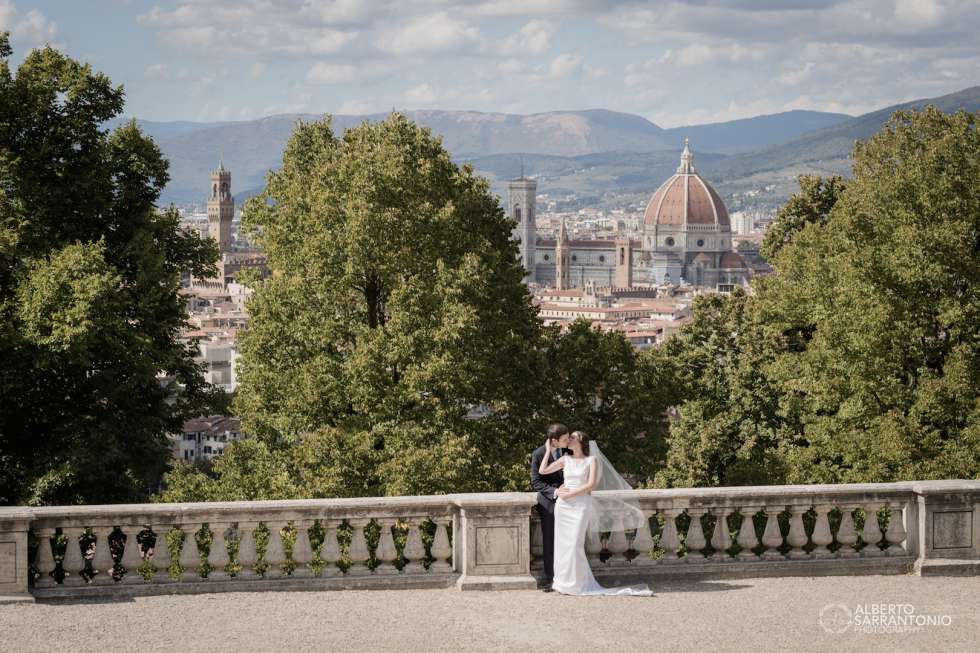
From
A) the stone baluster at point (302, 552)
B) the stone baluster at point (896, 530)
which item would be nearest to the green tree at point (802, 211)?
the stone baluster at point (896, 530)

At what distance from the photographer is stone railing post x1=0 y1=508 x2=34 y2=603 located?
1027 cm

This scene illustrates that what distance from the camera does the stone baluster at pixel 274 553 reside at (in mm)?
10883

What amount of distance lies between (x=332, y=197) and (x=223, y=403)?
3553 millimetres

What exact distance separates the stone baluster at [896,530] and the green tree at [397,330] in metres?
7.20

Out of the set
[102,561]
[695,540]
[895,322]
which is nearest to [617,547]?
[695,540]

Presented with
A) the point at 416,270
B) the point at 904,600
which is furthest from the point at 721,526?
the point at 416,270

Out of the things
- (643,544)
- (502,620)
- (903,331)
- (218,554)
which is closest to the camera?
(502,620)

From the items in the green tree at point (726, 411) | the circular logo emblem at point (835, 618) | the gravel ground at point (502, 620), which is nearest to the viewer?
the gravel ground at point (502, 620)

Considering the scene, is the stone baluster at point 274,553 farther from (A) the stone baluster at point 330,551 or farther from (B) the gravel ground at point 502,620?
(A) the stone baluster at point 330,551

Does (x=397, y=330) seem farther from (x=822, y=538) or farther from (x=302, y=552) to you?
(x=822, y=538)

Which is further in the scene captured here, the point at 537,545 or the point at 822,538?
the point at 822,538

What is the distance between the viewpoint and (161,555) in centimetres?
1071

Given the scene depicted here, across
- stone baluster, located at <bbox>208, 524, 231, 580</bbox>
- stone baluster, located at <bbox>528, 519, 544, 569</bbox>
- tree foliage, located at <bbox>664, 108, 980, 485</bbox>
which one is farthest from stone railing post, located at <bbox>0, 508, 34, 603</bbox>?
tree foliage, located at <bbox>664, 108, 980, 485</bbox>

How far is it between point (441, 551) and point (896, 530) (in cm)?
378
